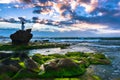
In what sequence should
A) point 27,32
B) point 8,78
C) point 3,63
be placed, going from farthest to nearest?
point 27,32 → point 3,63 → point 8,78

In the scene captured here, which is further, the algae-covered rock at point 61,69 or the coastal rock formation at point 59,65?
the coastal rock formation at point 59,65

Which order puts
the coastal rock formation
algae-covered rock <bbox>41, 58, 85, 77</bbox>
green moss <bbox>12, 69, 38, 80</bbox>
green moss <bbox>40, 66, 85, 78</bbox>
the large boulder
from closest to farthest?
1. green moss <bbox>12, 69, 38, 80</bbox>
2. green moss <bbox>40, 66, 85, 78</bbox>
3. algae-covered rock <bbox>41, 58, 85, 77</bbox>
4. the coastal rock formation
5. the large boulder

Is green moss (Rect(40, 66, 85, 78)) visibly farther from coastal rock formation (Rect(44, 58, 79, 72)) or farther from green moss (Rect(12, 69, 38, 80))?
green moss (Rect(12, 69, 38, 80))

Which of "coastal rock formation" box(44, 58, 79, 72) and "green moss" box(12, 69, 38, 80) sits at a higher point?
"coastal rock formation" box(44, 58, 79, 72)

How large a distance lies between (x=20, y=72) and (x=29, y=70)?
1466 millimetres

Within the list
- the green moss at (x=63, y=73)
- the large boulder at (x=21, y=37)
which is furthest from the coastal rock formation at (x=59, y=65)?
the large boulder at (x=21, y=37)

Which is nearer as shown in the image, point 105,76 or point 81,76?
point 81,76

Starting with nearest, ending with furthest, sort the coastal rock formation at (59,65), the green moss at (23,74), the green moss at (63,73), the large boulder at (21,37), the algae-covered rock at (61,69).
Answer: the green moss at (23,74)
the green moss at (63,73)
the algae-covered rock at (61,69)
the coastal rock formation at (59,65)
the large boulder at (21,37)

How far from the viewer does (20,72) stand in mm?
36125

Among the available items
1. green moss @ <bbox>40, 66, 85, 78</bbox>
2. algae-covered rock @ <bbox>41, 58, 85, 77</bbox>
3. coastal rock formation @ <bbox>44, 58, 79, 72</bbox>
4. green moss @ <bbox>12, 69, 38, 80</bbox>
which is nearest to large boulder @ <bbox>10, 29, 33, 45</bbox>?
algae-covered rock @ <bbox>41, 58, 85, 77</bbox>

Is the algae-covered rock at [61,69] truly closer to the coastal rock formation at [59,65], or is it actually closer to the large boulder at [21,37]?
the coastal rock formation at [59,65]

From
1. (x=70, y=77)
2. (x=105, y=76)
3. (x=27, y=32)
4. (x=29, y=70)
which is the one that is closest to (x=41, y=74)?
(x=29, y=70)

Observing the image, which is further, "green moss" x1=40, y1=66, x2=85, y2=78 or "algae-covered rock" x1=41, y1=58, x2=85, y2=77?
"algae-covered rock" x1=41, y1=58, x2=85, y2=77

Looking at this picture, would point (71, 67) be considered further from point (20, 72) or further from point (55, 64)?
point (20, 72)
